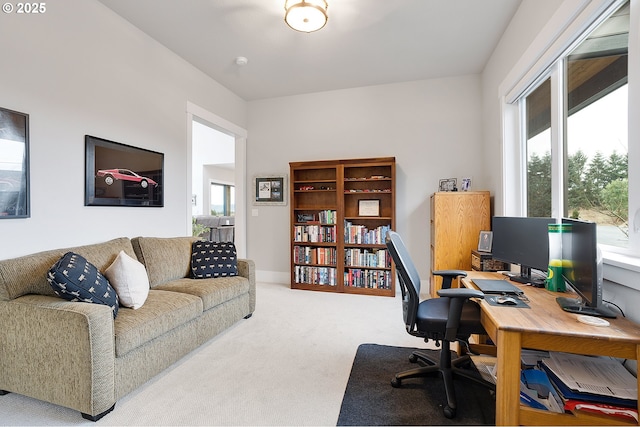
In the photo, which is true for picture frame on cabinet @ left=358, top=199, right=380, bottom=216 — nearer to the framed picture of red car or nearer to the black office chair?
the black office chair

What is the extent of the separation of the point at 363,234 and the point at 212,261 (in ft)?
6.49

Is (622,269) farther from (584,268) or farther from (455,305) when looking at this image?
(455,305)

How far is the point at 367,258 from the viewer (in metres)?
3.93

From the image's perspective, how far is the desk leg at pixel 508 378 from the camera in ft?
4.09

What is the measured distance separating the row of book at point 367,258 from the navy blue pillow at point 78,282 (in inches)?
107

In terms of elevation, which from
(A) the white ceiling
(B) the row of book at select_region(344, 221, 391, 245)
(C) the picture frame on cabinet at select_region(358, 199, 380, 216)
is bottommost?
(B) the row of book at select_region(344, 221, 391, 245)

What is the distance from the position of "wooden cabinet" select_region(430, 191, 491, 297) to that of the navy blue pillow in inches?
115

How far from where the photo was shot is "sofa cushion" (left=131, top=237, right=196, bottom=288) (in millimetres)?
2580

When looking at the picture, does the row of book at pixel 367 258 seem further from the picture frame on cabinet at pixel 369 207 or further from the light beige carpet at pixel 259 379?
the light beige carpet at pixel 259 379

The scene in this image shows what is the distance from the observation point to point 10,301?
5.55 feet

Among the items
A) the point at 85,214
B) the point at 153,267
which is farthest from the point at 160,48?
the point at 153,267

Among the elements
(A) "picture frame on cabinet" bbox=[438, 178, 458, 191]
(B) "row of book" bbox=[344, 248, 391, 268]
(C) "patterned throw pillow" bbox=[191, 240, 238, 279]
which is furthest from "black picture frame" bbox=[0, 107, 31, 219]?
(A) "picture frame on cabinet" bbox=[438, 178, 458, 191]

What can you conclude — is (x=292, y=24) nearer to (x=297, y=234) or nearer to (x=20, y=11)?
(x=20, y=11)

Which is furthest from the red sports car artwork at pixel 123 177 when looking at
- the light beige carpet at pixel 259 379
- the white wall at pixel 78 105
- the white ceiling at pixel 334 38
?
the light beige carpet at pixel 259 379
